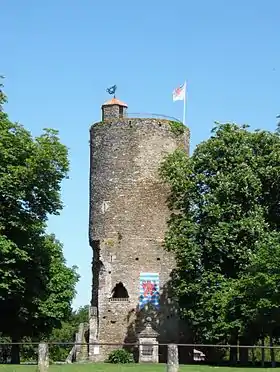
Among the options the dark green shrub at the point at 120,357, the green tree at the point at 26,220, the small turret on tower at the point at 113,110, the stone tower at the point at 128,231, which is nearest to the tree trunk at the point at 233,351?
the stone tower at the point at 128,231

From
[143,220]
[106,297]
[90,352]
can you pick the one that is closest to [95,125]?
[143,220]

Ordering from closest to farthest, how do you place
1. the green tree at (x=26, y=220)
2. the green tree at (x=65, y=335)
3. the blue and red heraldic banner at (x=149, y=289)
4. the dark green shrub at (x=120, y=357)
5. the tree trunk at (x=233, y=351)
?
the green tree at (x=26, y=220)
the tree trunk at (x=233, y=351)
the dark green shrub at (x=120, y=357)
the blue and red heraldic banner at (x=149, y=289)
the green tree at (x=65, y=335)

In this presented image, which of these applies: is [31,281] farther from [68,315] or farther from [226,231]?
[226,231]

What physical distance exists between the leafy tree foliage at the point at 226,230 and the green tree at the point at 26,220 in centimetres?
718

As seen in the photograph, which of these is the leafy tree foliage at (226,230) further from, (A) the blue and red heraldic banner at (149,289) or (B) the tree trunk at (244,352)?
(A) the blue and red heraldic banner at (149,289)

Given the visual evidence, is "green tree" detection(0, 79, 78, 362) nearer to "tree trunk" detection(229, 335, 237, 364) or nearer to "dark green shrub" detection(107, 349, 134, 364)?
"dark green shrub" detection(107, 349, 134, 364)

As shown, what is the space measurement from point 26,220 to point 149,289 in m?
11.0

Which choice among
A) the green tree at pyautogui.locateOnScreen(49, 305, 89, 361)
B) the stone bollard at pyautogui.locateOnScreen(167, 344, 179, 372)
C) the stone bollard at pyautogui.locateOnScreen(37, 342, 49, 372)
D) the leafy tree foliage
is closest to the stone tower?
the leafy tree foliage

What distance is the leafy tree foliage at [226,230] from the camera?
3731 cm

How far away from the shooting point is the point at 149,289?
45.0 metres

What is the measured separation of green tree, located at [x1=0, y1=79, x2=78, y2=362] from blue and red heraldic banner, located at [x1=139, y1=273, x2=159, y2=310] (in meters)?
5.14

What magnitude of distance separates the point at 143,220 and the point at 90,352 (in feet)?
27.5

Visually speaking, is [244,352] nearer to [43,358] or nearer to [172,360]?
[43,358]

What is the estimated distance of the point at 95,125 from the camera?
4762 centimetres
